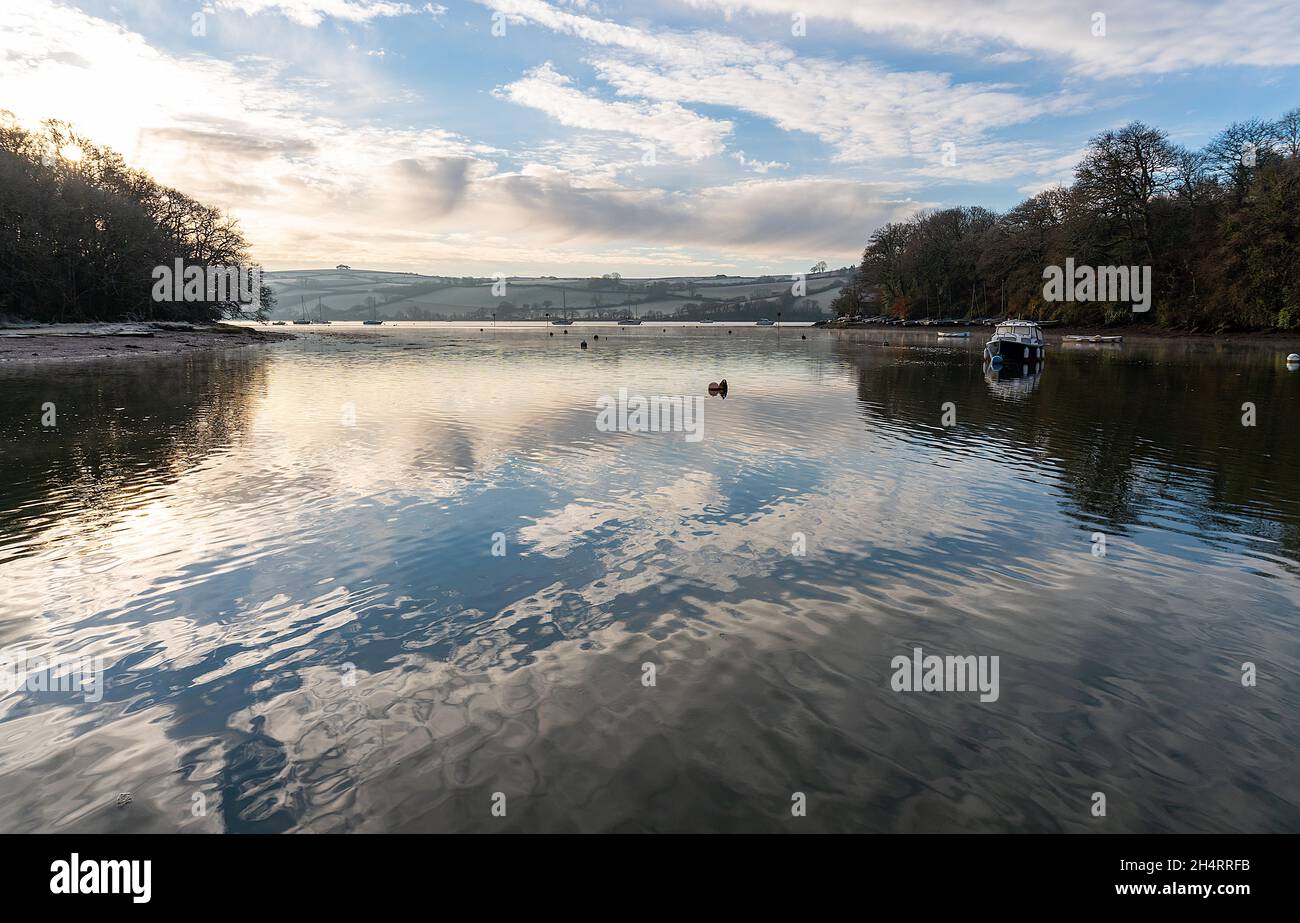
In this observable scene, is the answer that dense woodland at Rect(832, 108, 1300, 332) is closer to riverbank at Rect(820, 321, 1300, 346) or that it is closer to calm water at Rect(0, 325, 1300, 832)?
riverbank at Rect(820, 321, 1300, 346)

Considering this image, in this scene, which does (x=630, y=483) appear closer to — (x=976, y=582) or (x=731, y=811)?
(x=976, y=582)

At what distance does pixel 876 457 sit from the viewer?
2214cm

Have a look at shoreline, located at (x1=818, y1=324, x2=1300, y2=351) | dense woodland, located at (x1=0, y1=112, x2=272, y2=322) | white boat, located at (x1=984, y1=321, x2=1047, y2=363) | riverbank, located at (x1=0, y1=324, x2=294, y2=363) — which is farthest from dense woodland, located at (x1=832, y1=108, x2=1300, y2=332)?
dense woodland, located at (x1=0, y1=112, x2=272, y2=322)

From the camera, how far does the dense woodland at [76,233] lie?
7894cm

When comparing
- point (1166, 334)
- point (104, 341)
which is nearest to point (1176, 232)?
point (1166, 334)

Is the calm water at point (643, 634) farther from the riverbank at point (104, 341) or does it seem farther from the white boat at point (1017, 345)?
the riverbank at point (104, 341)

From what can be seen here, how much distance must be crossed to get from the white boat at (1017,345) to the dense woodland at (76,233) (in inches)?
Answer: 4094

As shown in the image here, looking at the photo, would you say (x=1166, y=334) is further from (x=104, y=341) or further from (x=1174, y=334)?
(x=104, y=341)

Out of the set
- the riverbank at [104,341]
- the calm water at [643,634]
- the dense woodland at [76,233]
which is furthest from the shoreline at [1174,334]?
the dense woodland at [76,233]

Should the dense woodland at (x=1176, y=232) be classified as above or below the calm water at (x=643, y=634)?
above

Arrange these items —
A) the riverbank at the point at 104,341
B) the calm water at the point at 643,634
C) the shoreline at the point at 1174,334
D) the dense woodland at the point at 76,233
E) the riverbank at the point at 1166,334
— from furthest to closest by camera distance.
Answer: the riverbank at the point at 1166,334 → the shoreline at the point at 1174,334 → the dense woodland at the point at 76,233 → the riverbank at the point at 104,341 → the calm water at the point at 643,634

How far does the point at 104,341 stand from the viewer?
75.1m
